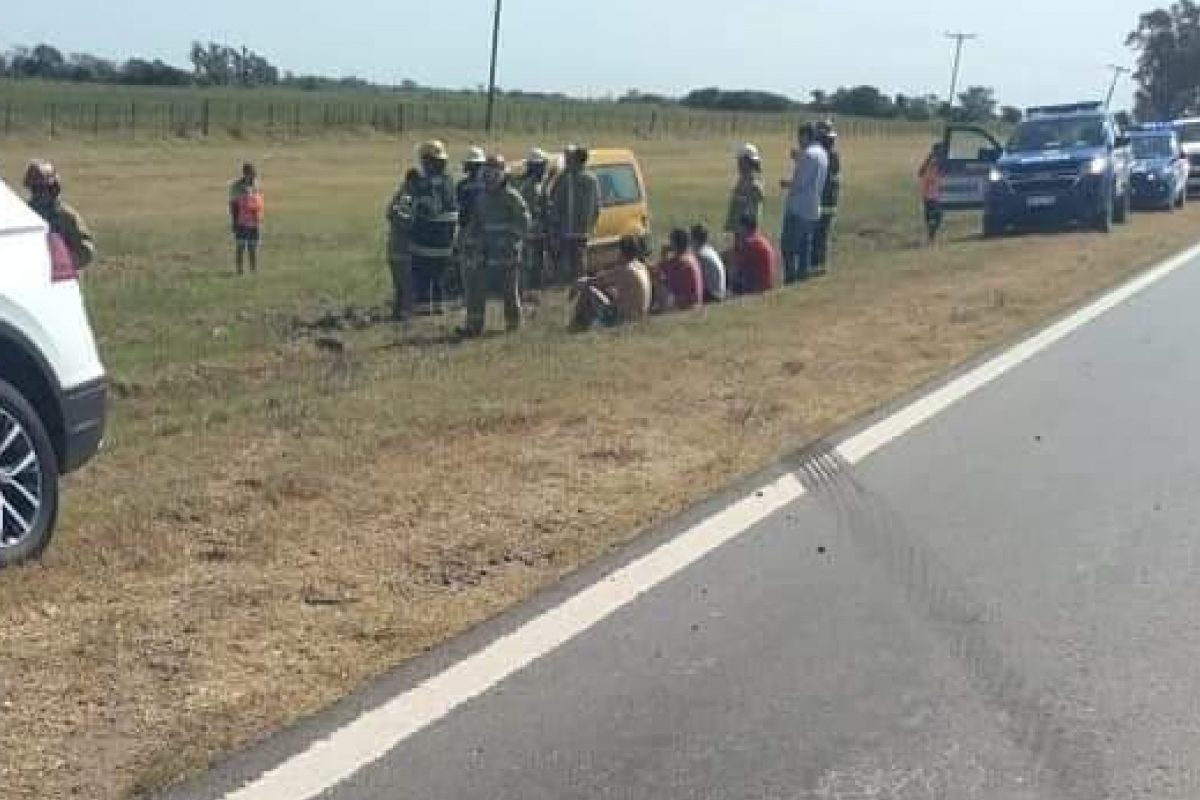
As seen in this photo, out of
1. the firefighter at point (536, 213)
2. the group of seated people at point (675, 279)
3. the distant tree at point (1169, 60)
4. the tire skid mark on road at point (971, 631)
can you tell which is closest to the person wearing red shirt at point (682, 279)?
the group of seated people at point (675, 279)

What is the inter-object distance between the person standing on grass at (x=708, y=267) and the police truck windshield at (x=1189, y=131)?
26.0 meters

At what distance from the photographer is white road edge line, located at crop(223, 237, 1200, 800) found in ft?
14.5

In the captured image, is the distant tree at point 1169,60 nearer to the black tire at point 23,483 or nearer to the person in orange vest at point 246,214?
the person in orange vest at point 246,214

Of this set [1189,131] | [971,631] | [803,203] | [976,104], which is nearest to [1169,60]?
[976,104]

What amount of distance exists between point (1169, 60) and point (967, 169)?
85481 mm

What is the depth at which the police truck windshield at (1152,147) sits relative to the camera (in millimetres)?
32812

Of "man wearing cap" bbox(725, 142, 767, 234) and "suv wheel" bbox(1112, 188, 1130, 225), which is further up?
"man wearing cap" bbox(725, 142, 767, 234)

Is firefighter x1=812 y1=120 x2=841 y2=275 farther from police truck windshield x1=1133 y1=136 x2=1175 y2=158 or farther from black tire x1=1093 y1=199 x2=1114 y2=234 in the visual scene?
police truck windshield x1=1133 y1=136 x2=1175 y2=158

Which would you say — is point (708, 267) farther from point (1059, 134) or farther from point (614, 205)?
point (1059, 134)

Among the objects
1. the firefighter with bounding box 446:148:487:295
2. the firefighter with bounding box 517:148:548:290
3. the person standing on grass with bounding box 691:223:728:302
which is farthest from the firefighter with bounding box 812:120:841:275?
the firefighter with bounding box 446:148:487:295

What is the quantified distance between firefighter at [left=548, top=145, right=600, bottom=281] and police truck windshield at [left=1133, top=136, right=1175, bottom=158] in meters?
17.6

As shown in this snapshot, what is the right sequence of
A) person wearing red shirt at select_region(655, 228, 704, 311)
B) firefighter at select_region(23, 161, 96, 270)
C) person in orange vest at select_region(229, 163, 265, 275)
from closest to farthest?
firefighter at select_region(23, 161, 96, 270) < person wearing red shirt at select_region(655, 228, 704, 311) < person in orange vest at select_region(229, 163, 265, 275)

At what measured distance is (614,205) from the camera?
2038 cm

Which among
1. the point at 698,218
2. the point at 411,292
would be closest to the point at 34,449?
the point at 411,292
